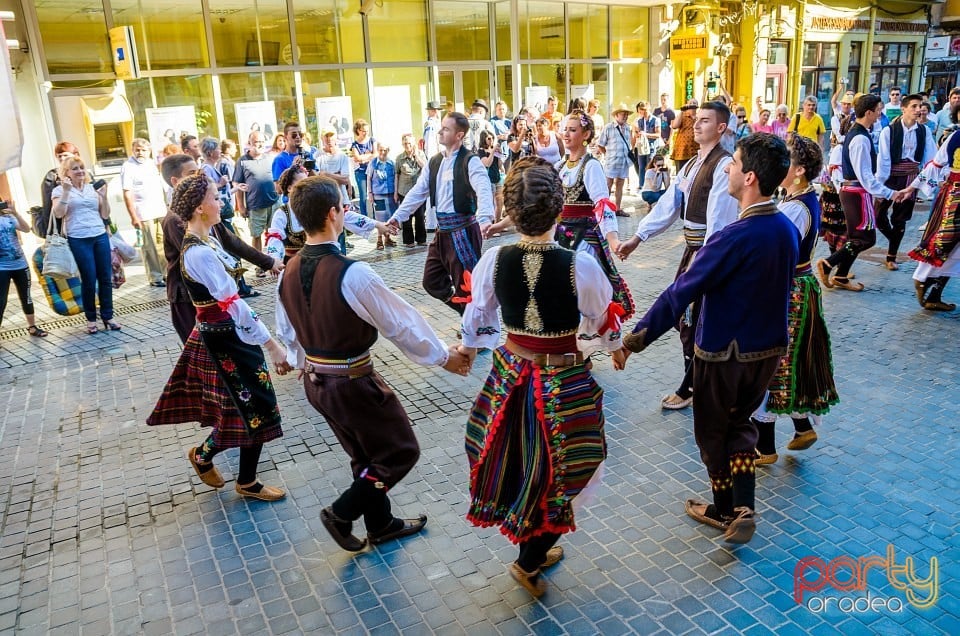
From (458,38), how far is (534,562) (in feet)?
51.2

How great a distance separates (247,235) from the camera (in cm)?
1237

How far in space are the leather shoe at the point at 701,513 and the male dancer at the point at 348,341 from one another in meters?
1.46

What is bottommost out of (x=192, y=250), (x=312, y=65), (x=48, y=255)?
(x=48, y=255)

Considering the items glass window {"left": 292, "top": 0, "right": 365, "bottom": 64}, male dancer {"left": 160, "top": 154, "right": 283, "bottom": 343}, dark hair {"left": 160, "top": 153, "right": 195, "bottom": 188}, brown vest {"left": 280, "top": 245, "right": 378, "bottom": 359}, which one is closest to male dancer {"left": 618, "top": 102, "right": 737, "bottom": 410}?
brown vest {"left": 280, "top": 245, "right": 378, "bottom": 359}

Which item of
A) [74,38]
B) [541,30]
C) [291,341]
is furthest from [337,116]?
[291,341]

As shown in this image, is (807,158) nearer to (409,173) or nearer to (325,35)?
(409,173)

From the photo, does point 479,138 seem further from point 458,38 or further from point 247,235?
point 458,38

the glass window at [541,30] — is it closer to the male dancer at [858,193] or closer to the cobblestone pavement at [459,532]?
the male dancer at [858,193]

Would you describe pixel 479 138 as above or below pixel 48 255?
above

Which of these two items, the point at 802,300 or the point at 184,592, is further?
the point at 802,300

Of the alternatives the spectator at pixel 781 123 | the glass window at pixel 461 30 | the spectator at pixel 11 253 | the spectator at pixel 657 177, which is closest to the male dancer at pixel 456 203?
the spectator at pixel 11 253

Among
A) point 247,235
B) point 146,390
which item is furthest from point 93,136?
point 146,390

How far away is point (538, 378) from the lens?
3.08 m

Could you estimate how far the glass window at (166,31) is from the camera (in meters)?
12.7
